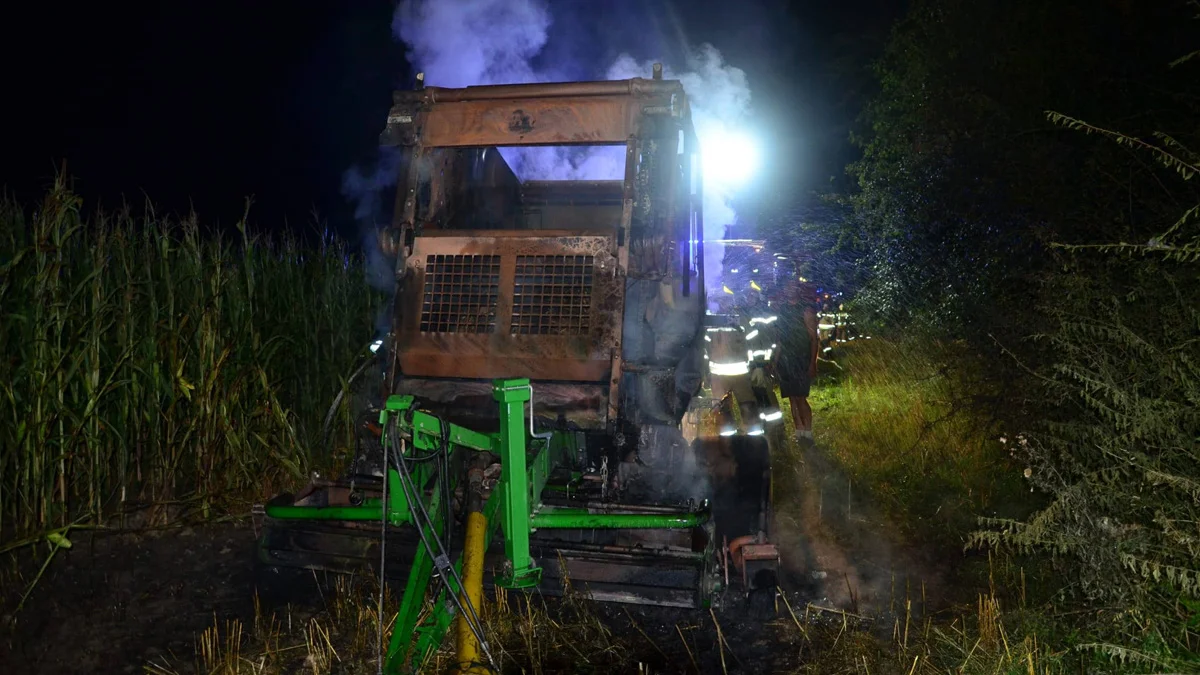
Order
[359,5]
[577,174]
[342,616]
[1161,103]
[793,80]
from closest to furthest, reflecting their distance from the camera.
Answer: [342,616] → [1161,103] → [577,174] → [359,5] → [793,80]

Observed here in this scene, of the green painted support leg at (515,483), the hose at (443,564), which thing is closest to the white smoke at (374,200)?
the green painted support leg at (515,483)

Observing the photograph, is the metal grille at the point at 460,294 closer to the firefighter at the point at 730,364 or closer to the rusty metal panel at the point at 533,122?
the rusty metal panel at the point at 533,122

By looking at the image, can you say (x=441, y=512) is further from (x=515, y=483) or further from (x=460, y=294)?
(x=460, y=294)

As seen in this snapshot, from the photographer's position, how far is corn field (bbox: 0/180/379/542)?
4.58 metres

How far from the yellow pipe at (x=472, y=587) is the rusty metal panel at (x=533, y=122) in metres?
2.64

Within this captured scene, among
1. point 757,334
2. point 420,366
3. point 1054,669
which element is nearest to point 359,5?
point 757,334

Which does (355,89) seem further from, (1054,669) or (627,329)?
(1054,669)

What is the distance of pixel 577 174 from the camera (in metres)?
7.62

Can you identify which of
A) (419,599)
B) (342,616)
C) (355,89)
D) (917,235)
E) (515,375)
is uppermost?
(355,89)

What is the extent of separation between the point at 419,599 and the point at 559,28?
7601 millimetres

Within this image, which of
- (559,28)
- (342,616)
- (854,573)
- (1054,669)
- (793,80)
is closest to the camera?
(1054,669)

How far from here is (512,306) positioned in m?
4.92

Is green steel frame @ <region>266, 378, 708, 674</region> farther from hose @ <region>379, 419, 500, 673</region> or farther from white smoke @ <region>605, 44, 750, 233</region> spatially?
white smoke @ <region>605, 44, 750, 233</region>

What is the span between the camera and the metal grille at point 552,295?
15.9 feet
